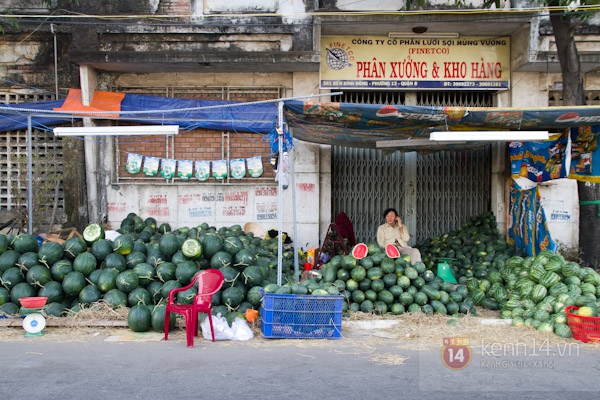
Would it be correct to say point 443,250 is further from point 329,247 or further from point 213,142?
point 213,142

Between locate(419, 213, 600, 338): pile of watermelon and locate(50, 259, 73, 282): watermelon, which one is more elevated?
locate(50, 259, 73, 282): watermelon

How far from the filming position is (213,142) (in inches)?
455

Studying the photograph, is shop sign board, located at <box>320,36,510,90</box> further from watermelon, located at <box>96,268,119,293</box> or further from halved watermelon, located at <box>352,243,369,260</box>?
watermelon, located at <box>96,268,119,293</box>

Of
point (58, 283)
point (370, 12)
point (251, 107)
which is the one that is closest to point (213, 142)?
point (251, 107)

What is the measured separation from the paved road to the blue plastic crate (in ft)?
0.43

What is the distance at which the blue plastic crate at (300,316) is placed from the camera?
21.6ft

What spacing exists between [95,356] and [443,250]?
7365 millimetres

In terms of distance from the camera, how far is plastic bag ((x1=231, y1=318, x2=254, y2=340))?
21.8 ft

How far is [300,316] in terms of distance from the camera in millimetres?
6637

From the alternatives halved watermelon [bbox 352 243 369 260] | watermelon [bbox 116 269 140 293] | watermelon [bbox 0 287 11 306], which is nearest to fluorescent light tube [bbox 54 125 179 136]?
watermelon [bbox 116 269 140 293]

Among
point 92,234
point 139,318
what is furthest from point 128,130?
point 139,318

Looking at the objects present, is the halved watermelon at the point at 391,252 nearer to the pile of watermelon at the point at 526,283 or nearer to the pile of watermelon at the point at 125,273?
the pile of watermelon at the point at 526,283

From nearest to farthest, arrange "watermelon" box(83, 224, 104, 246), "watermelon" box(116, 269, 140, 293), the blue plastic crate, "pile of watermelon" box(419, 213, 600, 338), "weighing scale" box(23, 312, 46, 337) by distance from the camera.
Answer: the blue plastic crate
"weighing scale" box(23, 312, 46, 337)
"pile of watermelon" box(419, 213, 600, 338)
"watermelon" box(116, 269, 140, 293)
"watermelon" box(83, 224, 104, 246)

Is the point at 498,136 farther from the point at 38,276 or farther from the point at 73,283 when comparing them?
the point at 38,276
